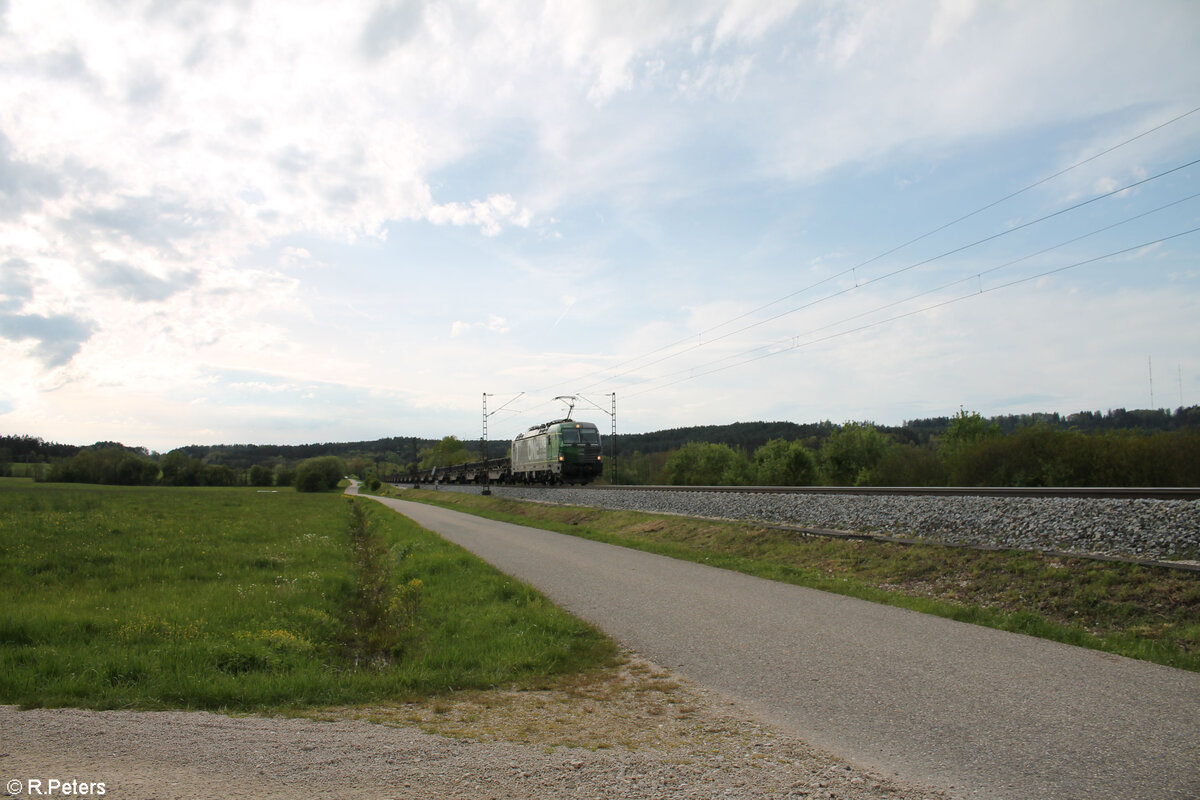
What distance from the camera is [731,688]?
6211mm

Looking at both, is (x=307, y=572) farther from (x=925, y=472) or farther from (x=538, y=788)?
(x=925, y=472)

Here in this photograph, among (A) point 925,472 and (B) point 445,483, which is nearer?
(A) point 925,472

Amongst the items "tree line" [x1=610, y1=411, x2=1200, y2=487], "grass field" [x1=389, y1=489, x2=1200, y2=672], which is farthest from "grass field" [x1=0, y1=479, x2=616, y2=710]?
"tree line" [x1=610, y1=411, x2=1200, y2=487]

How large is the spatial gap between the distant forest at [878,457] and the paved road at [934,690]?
23485mm

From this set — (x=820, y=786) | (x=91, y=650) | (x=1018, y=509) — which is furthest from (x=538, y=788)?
(x=1018, y=509)

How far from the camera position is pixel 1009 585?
988 cm

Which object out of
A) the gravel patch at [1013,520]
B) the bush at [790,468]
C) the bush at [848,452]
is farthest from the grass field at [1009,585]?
the bush at [848,452]

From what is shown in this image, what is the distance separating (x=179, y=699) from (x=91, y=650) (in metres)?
2.24

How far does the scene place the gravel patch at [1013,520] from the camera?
Result: 31.0 ft

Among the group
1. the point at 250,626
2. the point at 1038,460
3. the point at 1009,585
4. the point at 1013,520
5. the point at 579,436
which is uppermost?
the point at 579,436

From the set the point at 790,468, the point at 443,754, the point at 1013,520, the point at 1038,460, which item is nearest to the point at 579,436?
the point at 1038,460

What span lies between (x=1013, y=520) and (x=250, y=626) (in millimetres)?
12118

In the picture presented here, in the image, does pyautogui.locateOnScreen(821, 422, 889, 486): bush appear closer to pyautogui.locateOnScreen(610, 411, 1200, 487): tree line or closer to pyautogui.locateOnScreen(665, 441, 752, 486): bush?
pyautogui.locateOnScreen(610, 411, 1200, 487): tree line

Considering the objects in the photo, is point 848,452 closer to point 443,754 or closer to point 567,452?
point 567,452
